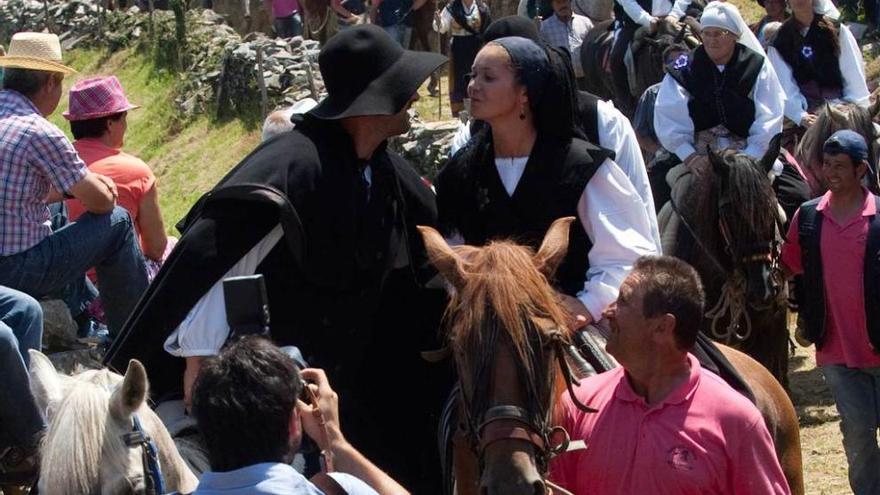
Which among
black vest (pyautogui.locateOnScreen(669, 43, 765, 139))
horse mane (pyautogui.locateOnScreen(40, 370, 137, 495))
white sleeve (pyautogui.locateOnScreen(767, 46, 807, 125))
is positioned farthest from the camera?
white sleeve (pyautogui.locateOnScreen(767, 46, 807, 125))

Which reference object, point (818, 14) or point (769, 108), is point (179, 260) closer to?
point (769, 108)

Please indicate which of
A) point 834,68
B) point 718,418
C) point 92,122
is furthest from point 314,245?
Result: point 834,68

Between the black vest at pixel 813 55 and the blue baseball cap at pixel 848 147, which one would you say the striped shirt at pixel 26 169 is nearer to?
the blue baseball cap at pixel 848 147

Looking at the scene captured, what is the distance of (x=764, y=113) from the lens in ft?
33.8

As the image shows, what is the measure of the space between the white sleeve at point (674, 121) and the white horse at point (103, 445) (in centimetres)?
645

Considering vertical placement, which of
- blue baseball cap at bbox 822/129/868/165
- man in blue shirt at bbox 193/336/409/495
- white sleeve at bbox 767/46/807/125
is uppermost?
man in blue shirt at bbox 193/336/409/495

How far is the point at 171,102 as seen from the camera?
23.0 metres

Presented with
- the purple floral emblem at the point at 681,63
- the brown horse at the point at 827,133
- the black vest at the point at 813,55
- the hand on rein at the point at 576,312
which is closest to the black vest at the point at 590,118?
the hand on rein at the point at 576,312

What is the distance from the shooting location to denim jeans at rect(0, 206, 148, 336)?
703 centimetres

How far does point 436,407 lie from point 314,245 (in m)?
0.81

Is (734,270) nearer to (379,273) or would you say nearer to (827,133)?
(827,133)

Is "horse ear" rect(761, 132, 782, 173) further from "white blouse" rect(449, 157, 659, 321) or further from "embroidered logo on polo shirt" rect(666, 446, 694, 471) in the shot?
"embroidered logo on polo shirt" rect(666, 446, 694, 471)

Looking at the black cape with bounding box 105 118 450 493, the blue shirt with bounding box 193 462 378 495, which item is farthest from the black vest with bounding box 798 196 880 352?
the blue shirt with bounding box 193 462 378 495

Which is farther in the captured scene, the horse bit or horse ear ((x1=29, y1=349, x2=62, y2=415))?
horse ear ((x1=29, y1=349, x2=62, y2=415))
